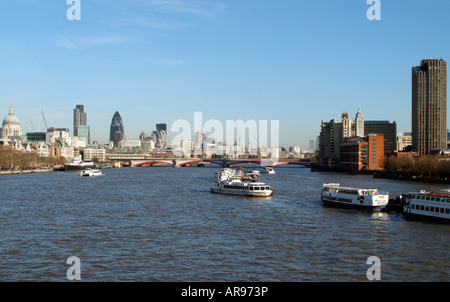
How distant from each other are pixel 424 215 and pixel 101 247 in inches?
769

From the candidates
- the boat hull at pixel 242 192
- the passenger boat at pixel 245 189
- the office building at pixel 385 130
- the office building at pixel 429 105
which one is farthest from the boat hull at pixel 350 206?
the office building at pixel 385 130

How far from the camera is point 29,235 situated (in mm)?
23188

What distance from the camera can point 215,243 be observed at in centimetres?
2153

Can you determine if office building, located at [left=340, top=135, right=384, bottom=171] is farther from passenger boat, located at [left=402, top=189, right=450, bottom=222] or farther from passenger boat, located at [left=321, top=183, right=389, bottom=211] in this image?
passenger boat, located at [left=402, top=189, right=450, bottom=222]

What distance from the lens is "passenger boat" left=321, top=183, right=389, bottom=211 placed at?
33.9 meters

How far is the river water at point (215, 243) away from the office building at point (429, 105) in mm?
127239

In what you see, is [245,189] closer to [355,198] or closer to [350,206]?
[350,206]

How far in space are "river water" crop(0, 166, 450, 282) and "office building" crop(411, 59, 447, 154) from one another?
417ft

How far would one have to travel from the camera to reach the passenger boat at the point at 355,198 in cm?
3388

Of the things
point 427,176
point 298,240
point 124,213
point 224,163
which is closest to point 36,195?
point 124,213

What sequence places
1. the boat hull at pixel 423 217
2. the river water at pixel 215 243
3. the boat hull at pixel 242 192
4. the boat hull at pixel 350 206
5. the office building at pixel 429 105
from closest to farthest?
the river water at pixel 215 243 < the boat hull at pixel 423 217 < the boat hull at pixel 350 206 < the boat hull at pixel 242 192 < the office building at pixel 429 105

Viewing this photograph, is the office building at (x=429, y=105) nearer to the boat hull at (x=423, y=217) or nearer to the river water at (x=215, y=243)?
the boat hull at (x=423, y=217)

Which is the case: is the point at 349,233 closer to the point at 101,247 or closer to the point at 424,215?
the point at 424,215

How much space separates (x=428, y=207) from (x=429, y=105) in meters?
135
